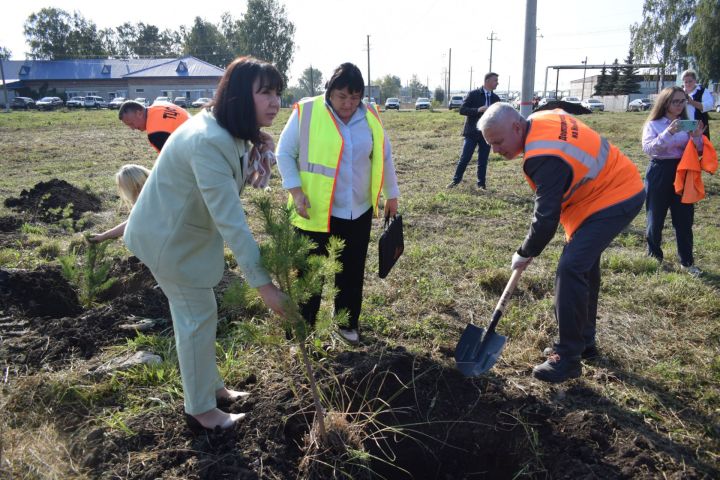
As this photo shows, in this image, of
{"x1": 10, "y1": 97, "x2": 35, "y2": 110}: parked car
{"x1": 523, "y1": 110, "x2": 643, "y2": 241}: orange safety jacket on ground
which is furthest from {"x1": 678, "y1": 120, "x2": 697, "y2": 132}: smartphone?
{"x1": 10, "y1": 97, "x2": 35, "y2": 110}: parked car

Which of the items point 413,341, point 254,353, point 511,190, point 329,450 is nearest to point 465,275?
point 413,341

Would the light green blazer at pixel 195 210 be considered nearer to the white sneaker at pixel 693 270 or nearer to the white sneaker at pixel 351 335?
the white sneaker at pixel 351 335

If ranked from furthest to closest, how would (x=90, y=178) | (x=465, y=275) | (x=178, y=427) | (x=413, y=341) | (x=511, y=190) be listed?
(x=90, y=178) → (x=511, y=190) → (x=465, y=275) → (x=413, y=341) → (x=178, y=427)

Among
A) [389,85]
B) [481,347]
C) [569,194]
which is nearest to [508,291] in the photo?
[481,347]

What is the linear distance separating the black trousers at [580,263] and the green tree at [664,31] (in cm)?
3799

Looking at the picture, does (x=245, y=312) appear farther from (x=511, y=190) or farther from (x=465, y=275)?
(x=511, y=190)

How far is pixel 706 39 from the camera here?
30.7 m

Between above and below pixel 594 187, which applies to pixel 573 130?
above

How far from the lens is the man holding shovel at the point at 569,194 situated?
261 centimetres

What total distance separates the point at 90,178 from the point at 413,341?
8899 mm

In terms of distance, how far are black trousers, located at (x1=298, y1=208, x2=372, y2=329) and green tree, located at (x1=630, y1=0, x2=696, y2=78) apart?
126 feet

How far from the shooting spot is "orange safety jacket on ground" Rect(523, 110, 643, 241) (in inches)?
102

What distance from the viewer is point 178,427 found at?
2445 millimetres

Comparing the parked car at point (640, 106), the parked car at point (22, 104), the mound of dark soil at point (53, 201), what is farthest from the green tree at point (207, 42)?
the mound of dark soil at point (53, 201)
